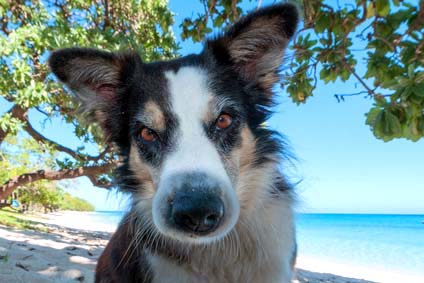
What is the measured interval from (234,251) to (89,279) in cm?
200

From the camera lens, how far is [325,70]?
3971 mm

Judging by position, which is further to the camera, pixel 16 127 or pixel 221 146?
pixel 16 127

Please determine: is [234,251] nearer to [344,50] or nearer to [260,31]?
[260,31]

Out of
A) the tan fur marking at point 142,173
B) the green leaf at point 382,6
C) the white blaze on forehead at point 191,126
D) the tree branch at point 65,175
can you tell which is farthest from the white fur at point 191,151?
the tree branch at point 65,175

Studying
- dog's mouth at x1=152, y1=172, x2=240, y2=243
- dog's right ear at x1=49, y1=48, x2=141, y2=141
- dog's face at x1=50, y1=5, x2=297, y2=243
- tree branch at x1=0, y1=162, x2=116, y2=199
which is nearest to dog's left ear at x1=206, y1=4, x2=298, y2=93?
dog's face at x1=50, y1=5, x2=297, y2=243

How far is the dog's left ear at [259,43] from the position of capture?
7.43ft

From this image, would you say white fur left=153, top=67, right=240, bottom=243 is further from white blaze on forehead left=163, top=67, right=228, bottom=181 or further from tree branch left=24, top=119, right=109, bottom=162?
tree branch left=24, top=119, right=109, bottom=162

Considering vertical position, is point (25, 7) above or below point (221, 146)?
above

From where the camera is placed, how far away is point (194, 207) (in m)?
1.70

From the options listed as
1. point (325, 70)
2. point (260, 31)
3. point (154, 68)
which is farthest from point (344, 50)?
point (154, 68)

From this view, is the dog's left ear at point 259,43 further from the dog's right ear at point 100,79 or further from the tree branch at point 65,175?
the tree branch at point 65,175

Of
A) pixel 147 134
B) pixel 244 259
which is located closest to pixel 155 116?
pixel 147 134

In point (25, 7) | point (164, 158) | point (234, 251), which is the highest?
point (25, 7)

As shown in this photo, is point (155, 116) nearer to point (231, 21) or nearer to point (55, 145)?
point (231, 21)
